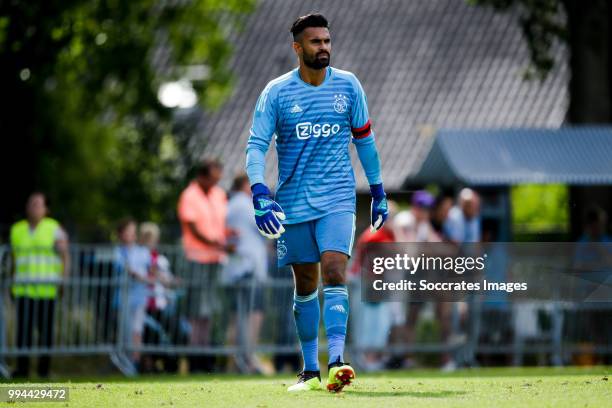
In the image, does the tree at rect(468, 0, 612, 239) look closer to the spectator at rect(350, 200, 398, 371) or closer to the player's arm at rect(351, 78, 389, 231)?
the spectator at rect(350, 200, 398, 371)

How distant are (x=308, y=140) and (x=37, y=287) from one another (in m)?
6.79

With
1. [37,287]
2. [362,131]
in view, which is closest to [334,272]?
[362,131]

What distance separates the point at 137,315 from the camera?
52.0ft

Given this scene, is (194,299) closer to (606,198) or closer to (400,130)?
(606,198)

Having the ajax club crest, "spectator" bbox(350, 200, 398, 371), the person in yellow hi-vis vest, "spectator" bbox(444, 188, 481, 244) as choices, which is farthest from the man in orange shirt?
the ajax club crest

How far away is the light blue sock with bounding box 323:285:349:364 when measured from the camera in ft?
A: 30.5

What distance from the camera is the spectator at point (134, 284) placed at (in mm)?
15719

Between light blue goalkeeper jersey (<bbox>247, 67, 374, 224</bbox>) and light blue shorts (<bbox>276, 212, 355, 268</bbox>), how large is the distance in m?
0.05

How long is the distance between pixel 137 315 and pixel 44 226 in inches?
56.7

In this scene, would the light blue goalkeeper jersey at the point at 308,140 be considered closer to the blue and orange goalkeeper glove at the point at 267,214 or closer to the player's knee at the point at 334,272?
the blue and orange goalkeeper glove at the point at 267,214

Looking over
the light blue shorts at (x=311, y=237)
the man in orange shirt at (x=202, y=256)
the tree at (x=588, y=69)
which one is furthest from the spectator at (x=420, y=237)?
the light blue shorts at (x=311, y=237)

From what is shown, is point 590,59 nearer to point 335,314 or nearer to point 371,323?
point 371,323

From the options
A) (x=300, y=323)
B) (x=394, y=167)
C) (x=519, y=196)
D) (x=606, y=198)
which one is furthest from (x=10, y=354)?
(x=519, y=196)

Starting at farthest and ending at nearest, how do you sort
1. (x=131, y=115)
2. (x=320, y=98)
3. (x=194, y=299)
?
(x=131, y=115), (x=194, y=299), (x=320, y=98)
